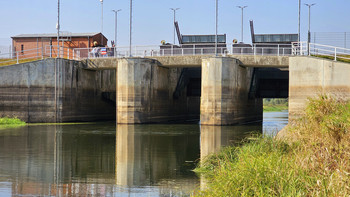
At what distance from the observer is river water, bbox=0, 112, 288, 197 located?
1121cm

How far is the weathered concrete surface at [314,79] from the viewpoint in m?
31.1

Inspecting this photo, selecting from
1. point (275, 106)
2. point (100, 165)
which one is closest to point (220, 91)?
point (100, 165)

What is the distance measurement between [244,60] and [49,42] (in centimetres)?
2232

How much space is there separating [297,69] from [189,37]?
54.5 ft

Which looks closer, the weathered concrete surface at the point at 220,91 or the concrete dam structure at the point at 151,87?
the concrete dam structure at the point at 151,87

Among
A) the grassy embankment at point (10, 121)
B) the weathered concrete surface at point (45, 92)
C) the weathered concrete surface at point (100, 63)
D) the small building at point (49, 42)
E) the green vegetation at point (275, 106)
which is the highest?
the small building at point (49, 42)

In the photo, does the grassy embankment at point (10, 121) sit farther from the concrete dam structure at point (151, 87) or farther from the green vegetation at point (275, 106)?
the green vegetation at point (275, 106)

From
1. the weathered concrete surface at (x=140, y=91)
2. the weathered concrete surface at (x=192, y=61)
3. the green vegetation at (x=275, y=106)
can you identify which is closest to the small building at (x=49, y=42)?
the weathered concrete surface at (x=192, y=61)

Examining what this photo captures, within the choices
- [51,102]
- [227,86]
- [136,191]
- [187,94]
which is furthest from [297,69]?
[136,191]

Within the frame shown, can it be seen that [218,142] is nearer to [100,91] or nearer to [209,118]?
[209,118]

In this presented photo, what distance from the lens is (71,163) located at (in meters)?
15.8

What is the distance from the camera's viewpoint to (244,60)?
36.3 m

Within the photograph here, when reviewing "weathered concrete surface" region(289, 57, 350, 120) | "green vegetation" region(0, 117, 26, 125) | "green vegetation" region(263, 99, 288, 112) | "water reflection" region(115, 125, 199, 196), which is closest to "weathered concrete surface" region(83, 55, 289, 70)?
"weathered concrete surface" region(289, 57, 350, 120)

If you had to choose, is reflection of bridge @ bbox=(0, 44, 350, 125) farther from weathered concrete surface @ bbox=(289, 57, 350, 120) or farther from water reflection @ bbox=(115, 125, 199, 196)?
water reflection @ bbox=(115, 125, 199, 196)
